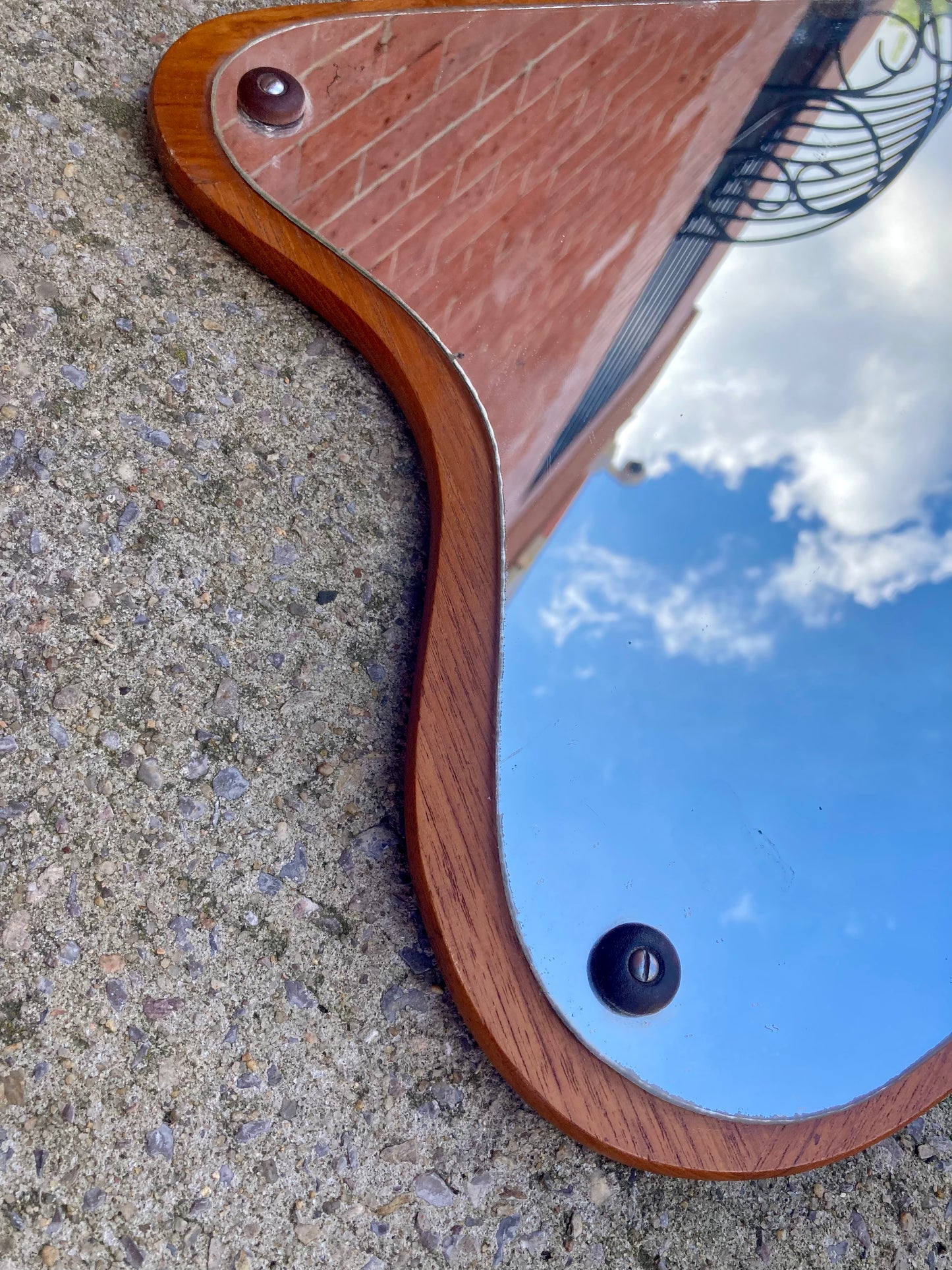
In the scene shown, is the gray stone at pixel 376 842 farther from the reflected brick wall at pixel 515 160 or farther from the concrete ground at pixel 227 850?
the reflected brick wall at pixel 515 160

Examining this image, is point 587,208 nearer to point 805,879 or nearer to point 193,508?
point 193,508

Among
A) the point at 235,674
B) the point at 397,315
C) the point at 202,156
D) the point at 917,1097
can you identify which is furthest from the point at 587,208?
the point at 917,1097

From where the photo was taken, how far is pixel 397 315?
1007 mm

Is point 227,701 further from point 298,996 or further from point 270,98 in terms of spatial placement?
point 270,98

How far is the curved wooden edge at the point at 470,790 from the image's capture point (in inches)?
28.3

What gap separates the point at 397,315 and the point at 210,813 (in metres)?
0.55

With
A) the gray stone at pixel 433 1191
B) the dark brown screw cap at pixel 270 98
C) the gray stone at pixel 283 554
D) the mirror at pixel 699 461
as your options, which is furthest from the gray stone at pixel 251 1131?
the dark brown screw cap at pixel 270 98

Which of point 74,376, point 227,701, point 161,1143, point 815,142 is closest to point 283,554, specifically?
point 227,701

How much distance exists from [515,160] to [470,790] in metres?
0.82

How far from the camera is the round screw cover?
0.73 metres

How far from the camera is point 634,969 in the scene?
0.74m

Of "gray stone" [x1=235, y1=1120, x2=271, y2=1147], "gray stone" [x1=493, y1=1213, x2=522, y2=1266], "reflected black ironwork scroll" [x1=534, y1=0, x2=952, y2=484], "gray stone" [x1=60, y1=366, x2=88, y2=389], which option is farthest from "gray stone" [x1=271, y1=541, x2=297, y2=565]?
"gray stone" [x1=493, y1=1213, x2=522, y2=1266]

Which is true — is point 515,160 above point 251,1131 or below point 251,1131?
above

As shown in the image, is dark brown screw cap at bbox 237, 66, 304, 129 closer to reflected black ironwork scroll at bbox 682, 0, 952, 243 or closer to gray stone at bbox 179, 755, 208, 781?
reflected black ironwork scroll at bbox 682, 0, 952, 243
